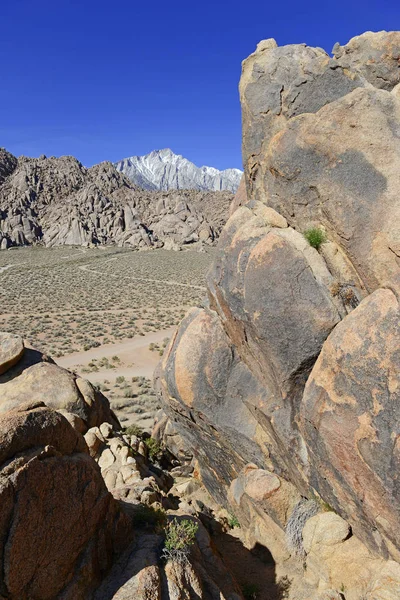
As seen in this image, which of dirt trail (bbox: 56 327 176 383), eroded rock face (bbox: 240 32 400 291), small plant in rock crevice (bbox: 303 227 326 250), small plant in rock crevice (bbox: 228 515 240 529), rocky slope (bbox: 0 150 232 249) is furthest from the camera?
rocky slope (bbox: 0 150 232 249)

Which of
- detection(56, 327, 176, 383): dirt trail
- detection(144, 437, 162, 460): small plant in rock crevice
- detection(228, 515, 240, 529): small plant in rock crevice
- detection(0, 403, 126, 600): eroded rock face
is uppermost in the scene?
detection(0, 403, 126, 600): eroded rock face

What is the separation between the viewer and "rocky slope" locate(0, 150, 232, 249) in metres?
120

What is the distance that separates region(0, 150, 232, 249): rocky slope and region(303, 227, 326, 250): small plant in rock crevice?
96.1 m

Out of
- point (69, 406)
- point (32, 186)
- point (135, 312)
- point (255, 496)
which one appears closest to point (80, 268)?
point (135, 312)

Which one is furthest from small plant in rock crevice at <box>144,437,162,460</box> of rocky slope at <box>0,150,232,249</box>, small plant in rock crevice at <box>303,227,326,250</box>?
rocky slope at <box>0,150,232,249</box>

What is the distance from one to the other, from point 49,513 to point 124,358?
21.9 metres

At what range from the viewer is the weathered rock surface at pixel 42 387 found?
13.1m

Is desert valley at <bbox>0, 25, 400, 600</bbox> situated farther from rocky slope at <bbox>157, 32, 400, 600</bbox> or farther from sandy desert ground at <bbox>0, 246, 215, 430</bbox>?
sandy desert ground at <bbox>0, 246, 215, 430</bbox>

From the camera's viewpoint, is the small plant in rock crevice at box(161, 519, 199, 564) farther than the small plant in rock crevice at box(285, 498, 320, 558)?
No

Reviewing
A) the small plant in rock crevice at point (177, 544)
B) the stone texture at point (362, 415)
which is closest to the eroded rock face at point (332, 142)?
the stone texture at point (362, 415)

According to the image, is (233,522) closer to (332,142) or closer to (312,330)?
(312,330)

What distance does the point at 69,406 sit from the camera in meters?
13.3

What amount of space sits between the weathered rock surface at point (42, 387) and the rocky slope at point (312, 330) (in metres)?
4.28

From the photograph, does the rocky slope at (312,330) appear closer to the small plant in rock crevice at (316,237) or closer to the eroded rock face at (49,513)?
the small plant in rock crevice at (316,237)
